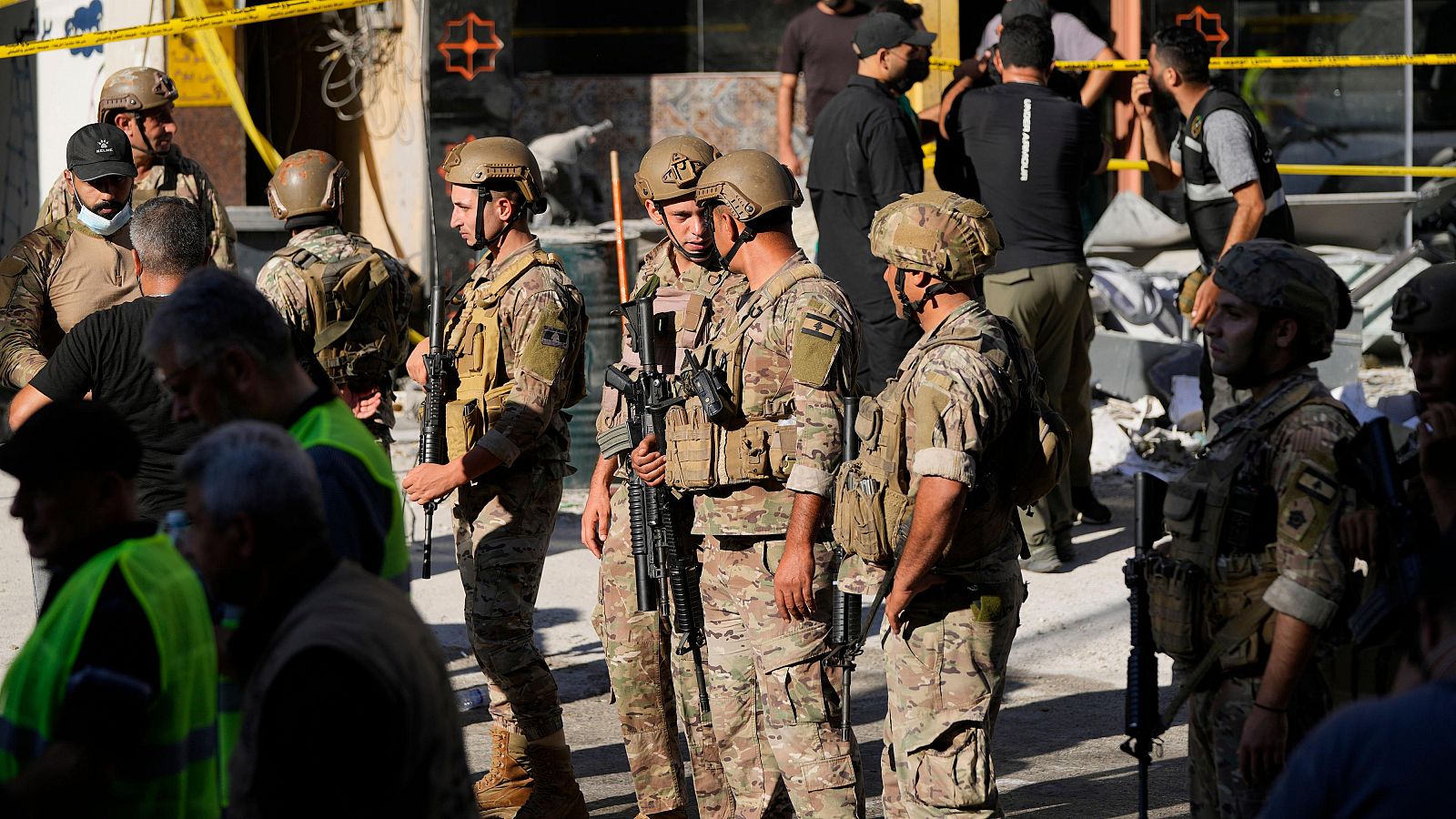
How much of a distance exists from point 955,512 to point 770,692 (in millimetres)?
844

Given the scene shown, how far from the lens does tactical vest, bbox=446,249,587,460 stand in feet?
17.0

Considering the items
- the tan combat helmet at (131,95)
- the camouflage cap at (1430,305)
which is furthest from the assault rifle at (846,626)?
the tan combat helmet at (131,95)

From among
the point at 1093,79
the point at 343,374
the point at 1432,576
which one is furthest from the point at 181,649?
the point at 1093,79

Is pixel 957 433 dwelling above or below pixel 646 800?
above

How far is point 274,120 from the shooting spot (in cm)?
1254

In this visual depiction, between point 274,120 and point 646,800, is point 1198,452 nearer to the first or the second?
point 646,800

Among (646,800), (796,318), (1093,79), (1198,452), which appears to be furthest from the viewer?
(1093,79)

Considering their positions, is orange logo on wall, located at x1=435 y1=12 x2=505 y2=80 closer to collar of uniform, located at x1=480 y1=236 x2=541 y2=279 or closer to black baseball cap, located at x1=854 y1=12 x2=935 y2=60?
black baseball cap, located at x1=854 y1=12 x2=935 y2=60

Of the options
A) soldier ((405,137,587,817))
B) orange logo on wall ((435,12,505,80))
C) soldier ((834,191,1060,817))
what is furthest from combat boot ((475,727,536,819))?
orange logo on wall ((435,12,505,80))

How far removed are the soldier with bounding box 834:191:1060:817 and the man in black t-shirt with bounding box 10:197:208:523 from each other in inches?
71.3

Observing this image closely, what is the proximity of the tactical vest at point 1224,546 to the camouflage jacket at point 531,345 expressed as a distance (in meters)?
2.06

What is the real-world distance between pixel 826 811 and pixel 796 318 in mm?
1284

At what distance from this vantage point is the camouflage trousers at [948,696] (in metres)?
4.03

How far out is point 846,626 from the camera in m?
4.32
